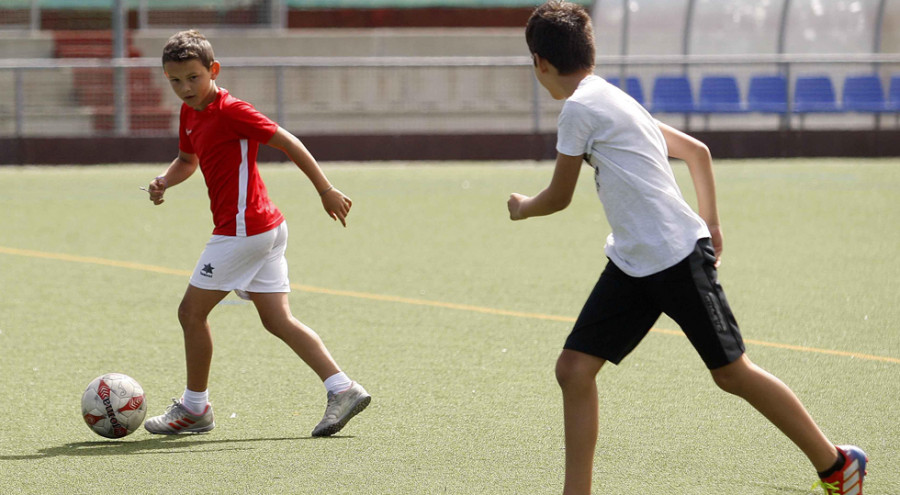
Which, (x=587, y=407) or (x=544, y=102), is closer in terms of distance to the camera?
(x=587, y=407)

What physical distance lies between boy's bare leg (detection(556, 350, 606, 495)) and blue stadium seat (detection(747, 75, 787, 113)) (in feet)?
54.6

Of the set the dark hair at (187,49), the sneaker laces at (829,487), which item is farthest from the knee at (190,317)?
the sneaker laces at (829,487)

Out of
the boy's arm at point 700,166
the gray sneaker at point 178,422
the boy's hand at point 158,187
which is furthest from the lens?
the boy's hand at point 158,187

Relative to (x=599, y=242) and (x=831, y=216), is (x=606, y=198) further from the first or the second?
(x=831, y=216)

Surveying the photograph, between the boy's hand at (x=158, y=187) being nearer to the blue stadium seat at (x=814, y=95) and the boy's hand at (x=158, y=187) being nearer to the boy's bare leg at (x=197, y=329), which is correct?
the boy's bare leg at (x=197, y=329)

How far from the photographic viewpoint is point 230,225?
4.95 meters

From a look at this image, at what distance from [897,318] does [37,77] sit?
14.3 m

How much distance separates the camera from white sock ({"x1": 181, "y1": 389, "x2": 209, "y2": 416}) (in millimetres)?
5066

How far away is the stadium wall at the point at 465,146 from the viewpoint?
1859cm

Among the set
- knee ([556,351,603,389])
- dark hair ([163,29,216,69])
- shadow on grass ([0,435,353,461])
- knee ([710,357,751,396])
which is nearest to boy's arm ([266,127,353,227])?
dark hair ([163,29,216,69])

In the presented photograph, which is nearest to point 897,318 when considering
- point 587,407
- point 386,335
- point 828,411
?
point 828,411

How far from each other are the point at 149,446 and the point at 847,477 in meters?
2.58

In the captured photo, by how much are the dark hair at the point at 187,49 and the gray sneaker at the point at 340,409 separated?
138 centimetres

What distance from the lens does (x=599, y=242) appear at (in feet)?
35.1
